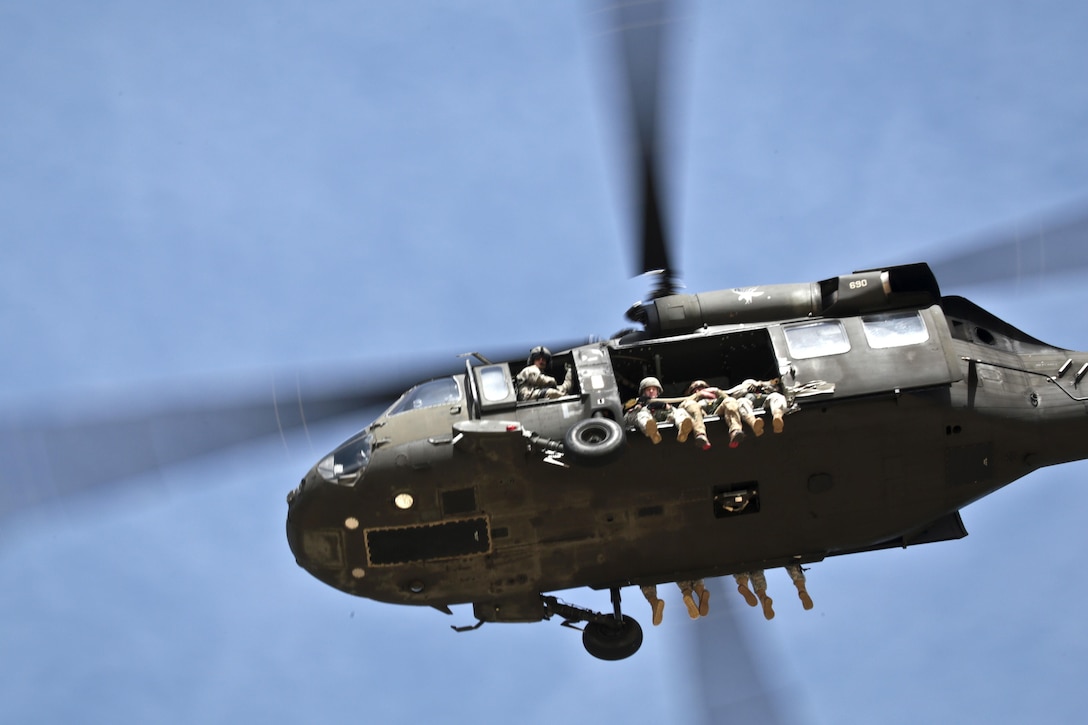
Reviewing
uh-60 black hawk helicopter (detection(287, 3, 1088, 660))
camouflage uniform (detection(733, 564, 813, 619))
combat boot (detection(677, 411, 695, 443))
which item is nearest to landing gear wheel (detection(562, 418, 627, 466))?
uh-60 black hawk helicopter (detection(287, 3, 1088, 660))

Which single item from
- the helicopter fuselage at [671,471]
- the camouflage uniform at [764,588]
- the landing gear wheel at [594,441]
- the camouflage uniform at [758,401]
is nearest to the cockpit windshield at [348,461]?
the helicopter fuselage at [671,471]

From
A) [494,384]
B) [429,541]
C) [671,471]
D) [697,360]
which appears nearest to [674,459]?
[671,471]

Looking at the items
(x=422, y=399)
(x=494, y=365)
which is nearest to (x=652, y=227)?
(x=494, y=365)

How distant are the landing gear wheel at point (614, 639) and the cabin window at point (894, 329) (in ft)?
17.5

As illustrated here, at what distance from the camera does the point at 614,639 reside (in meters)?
18.4

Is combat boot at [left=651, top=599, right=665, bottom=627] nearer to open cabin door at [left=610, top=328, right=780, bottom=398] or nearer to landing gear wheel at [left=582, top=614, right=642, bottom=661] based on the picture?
landing gear wheel at [left=582, top=614, right=642, bottom=661]

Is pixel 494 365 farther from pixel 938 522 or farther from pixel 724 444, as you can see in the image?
pixel 938 522

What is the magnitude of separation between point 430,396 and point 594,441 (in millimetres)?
2807

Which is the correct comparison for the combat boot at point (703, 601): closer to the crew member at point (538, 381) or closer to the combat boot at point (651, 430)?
the combat boot at point (651, 430)

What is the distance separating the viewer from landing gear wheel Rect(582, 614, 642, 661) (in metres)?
18.4

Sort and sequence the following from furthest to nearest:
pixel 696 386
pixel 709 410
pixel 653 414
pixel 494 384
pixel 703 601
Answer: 1. pixel 703 601
2. pixel 696 386
3. pixel 494 384
4. pixel 709 410
5. pixel 653 414

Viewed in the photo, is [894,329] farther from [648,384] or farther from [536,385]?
[536,385]

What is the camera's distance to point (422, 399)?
1827 cm

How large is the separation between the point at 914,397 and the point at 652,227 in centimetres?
431
